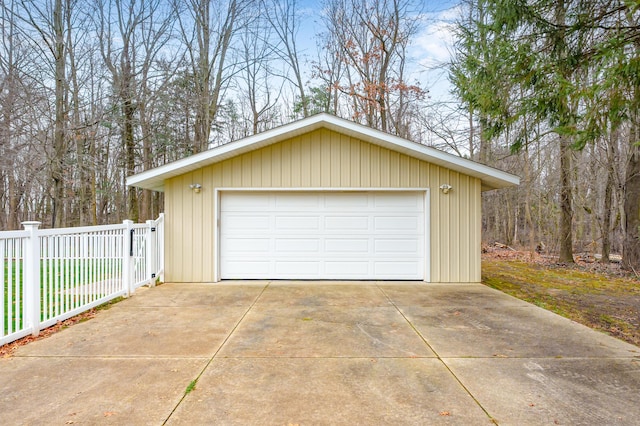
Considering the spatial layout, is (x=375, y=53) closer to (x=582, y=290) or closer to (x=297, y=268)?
(x=297, y=268)

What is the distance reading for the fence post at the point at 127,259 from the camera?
574 cm

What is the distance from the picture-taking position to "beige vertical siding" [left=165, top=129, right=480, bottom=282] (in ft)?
23.0

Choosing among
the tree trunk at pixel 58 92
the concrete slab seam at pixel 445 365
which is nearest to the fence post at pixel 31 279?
the concrete slab seam at pixel 445 365

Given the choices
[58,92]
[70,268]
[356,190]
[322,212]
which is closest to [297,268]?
[322,212]

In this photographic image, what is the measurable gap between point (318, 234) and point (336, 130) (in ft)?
7.03

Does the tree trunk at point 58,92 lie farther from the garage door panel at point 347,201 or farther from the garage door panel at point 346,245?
the garage door panel at point 346,245

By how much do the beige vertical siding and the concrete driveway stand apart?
2029mm

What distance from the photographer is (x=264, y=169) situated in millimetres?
7043

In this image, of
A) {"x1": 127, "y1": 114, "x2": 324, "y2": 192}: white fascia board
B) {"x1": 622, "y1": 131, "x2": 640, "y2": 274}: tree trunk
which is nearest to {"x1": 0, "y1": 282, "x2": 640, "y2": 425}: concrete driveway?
{"x1": 127, "y1": 114, "x2": 324, "y2": 192}: white fascia board

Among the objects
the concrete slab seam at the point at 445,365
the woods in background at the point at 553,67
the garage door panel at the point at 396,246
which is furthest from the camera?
the garage door panel at the point at 396,246

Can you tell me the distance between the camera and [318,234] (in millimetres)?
7262

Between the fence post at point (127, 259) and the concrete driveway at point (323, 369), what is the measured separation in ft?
2.94

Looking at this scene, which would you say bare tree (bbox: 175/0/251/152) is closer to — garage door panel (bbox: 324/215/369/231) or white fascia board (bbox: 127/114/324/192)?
white fascia board (bbox: 127/114/324/192)

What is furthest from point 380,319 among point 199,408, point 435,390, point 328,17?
point 328,17
